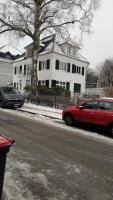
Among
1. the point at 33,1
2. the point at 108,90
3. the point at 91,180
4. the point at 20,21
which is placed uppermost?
the point at 33,1

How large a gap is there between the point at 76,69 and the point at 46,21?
14.4 m

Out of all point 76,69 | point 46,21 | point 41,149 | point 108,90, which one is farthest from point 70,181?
point 76,69

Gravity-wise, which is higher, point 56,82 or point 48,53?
point 48,53

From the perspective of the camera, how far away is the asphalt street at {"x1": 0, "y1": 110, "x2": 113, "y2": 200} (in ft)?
18.2

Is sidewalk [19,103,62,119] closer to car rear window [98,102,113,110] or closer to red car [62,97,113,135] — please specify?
red car [62,97,113,135]

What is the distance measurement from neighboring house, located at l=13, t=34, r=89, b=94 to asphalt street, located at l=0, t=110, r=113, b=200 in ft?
97.0

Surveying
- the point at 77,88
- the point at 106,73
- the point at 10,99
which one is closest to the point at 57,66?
the point at 77,88

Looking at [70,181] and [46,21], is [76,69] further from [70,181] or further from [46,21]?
[70,181]

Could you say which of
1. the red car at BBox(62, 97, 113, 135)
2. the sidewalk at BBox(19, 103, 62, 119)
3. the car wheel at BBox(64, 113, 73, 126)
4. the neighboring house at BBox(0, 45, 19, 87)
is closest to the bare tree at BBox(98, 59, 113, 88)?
the neighboring house at BBox(0, 45, 19, 87)

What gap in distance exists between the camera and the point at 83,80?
45.9 meters

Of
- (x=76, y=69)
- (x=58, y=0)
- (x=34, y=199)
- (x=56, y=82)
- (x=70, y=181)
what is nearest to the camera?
(x=34, y=199)

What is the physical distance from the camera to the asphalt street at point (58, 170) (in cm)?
555

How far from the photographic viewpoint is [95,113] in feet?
46.1

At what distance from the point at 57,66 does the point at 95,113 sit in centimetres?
2748
